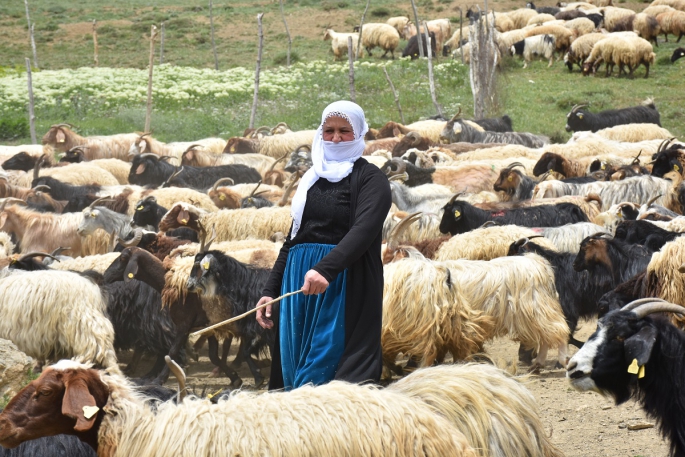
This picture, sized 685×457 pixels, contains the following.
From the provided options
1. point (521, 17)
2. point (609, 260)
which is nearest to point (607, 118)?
point (609, 260)

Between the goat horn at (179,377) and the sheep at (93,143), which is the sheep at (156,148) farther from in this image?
the goat horn at (179,377)

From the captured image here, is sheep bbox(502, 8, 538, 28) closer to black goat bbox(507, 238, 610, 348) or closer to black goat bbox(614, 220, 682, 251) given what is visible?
black goat bbox(614, 220, 682, 251)

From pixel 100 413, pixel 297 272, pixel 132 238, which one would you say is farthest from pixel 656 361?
pixel 132 238

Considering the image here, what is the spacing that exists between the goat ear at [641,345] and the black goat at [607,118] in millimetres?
12941

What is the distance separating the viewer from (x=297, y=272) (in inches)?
133

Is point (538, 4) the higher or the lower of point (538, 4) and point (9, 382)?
the higher

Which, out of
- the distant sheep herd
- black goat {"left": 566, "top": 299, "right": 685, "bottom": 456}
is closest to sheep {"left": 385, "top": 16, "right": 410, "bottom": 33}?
the distant sheep herd

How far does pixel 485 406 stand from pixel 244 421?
962 millimetres

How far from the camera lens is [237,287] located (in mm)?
6297

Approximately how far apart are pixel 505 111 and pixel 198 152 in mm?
8150

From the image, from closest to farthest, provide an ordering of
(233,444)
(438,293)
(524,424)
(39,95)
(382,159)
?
(233,444) < (524,424) < (438,293) < (382,159) < (39,95)

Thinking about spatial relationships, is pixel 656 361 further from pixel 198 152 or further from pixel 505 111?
pixel 505 111

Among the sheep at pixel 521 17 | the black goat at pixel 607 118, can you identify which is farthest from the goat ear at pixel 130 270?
the sheep at pixel 521 17

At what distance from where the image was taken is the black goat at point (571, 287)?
256 inches
